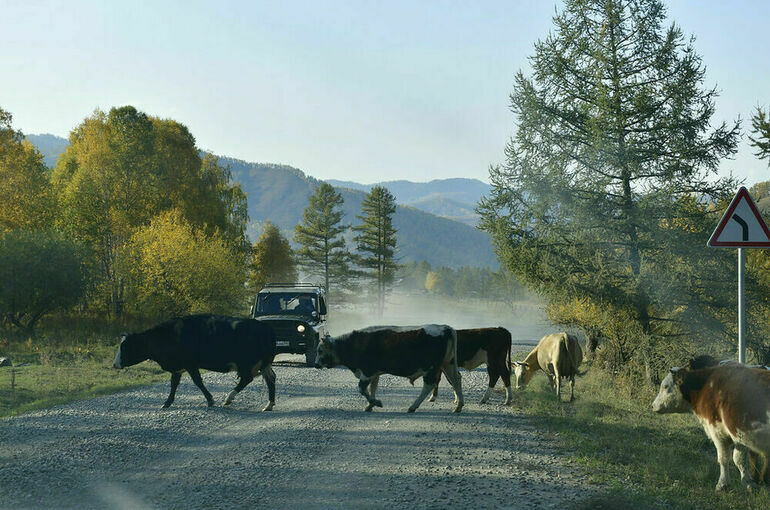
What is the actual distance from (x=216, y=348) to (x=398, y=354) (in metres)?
3.99

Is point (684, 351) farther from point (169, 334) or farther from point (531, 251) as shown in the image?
point (169, 334)

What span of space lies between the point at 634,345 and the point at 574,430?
434 inches

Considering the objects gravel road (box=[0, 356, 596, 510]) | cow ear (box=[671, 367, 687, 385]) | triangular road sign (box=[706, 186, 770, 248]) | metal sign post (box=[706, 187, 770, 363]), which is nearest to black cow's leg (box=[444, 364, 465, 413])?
gravel road (box=[0, 356, 596, 510])

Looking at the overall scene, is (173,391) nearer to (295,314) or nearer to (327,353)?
(327,353)

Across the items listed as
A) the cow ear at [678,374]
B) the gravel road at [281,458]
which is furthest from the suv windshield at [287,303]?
the cow ear at [678,374]

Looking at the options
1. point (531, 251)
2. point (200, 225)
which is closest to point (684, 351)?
point (531, 251)

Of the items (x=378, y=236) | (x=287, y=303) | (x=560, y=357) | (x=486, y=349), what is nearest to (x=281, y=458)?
(x=486, y=349)

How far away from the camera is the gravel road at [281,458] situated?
22.3 ft

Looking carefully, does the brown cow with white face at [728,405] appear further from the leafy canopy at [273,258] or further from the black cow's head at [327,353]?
the leafy canopy at [273,258]

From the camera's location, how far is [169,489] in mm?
7121

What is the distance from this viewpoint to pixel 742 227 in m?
8.37

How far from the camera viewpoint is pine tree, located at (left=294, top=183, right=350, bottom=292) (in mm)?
80438

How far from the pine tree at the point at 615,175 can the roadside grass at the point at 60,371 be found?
506 inches

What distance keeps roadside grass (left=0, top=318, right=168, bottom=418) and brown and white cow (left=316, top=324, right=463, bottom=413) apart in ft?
21.8
